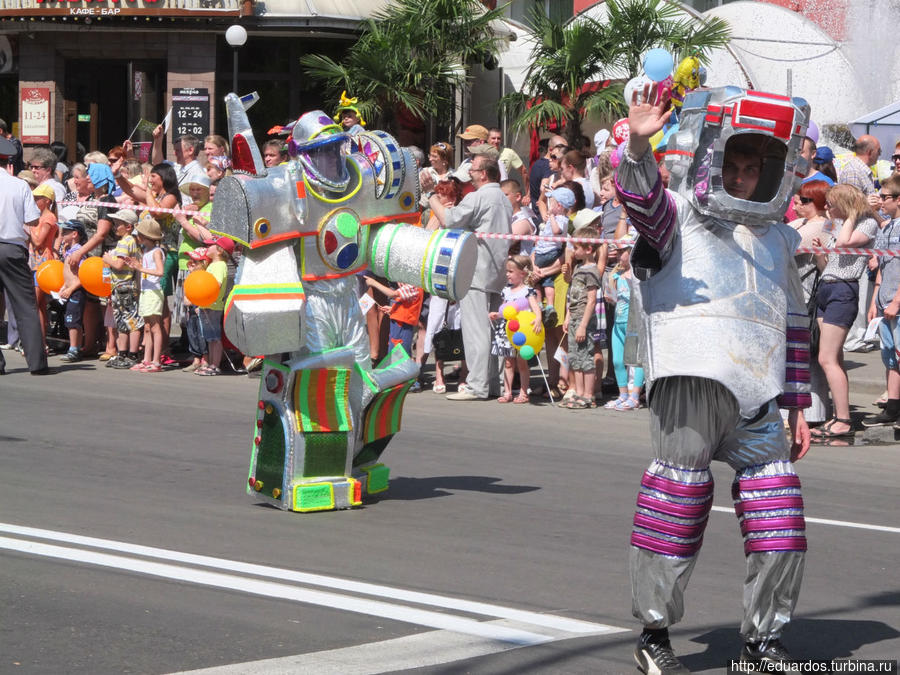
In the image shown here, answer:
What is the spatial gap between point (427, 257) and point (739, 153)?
8.66ft

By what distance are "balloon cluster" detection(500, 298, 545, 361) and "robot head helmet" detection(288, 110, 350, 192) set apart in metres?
4.12

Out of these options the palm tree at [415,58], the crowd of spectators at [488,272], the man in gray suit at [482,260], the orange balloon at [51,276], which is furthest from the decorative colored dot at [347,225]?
the palm tree at [415,58]

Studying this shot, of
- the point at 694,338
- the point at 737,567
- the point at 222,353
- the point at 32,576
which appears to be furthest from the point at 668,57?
the point at 222,353

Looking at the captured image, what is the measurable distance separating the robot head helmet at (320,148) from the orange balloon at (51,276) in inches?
240

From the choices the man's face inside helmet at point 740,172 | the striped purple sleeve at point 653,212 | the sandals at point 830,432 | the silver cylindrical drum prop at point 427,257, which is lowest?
the sandals at point 830,432

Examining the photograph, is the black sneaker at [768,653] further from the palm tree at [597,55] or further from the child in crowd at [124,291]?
the palm tree at [597,55]

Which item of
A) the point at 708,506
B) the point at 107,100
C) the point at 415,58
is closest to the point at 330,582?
the point at 708,506

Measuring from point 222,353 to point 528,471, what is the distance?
16.8 feet

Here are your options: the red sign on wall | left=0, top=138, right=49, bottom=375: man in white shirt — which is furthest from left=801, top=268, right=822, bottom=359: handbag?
the red sign on wall

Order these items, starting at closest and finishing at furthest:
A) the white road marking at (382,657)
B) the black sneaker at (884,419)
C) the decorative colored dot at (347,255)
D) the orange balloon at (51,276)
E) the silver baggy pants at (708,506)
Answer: the white road marking at (382,657), the silver baggy pants at (708,506), the decorative colored dot at (347,255), the black sneaker at (884,419), the orange balloon at (51,276)

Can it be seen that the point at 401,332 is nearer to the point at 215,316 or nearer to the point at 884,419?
the point at 215,316

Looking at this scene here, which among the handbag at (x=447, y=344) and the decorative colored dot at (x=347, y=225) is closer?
the decorative colored dot at (x=347, y=225)

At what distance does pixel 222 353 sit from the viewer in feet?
42.3

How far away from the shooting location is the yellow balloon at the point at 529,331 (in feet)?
36.4
